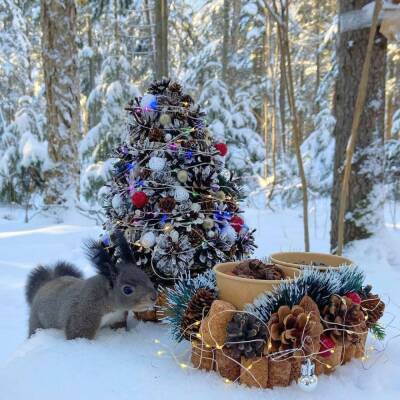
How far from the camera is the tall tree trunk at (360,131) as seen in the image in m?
2.74

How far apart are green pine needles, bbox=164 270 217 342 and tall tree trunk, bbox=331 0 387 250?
177cm

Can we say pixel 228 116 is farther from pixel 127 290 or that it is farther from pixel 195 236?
pixel 127 290

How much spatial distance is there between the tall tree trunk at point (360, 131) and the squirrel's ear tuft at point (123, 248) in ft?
5.97

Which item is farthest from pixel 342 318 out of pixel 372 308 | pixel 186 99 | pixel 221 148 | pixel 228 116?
pixel 228 116

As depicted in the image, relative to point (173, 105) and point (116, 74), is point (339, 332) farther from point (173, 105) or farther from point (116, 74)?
point (116, 74)

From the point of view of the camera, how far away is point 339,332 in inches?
45.2

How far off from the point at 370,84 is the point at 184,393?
241 centimetres

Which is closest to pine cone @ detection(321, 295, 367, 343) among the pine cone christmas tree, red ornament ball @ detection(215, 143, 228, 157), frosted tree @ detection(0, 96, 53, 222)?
the pine cone christmas tree

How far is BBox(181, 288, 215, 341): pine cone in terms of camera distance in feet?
4.01

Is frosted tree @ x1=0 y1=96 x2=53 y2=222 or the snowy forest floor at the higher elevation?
frosted tree @ x1=0 y1=96 x2=53 y2=222

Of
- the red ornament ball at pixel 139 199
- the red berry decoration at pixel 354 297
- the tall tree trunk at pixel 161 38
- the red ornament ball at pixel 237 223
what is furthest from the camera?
the tall tree trunk at pixel 161 38

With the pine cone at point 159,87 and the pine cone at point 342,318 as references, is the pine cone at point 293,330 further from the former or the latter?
the pine cone at point 159,87

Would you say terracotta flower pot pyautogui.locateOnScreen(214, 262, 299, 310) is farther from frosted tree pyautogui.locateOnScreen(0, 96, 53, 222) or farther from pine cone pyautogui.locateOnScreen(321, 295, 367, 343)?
frosted tree pyautogui.locateOnScreen(0, 96, 53, 222)

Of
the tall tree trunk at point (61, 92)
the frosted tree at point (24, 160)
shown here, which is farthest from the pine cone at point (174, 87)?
the frosted tree at point (24, 160)
